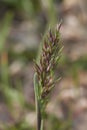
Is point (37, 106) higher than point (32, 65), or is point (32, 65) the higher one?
point (32, 65)

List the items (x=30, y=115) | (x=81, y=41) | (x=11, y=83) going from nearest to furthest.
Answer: (x=30, y=115) → (x=11, y=83) → (x=81, y=41)

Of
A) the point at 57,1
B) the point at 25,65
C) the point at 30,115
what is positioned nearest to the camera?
the point at 30,115

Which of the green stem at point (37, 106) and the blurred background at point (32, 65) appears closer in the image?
the green stem at point (37, 106)

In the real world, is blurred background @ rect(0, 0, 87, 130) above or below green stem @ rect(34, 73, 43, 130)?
above

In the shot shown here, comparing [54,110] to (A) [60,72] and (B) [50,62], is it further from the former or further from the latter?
(B) [50,62]

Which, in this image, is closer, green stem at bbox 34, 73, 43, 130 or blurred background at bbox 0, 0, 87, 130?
green stem at bbox 34, 73, 43, 130

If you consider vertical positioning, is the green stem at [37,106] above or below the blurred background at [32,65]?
below

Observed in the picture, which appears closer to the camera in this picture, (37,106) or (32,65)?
(37,106)

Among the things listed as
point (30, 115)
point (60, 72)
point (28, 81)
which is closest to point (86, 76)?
point (60, 72)
